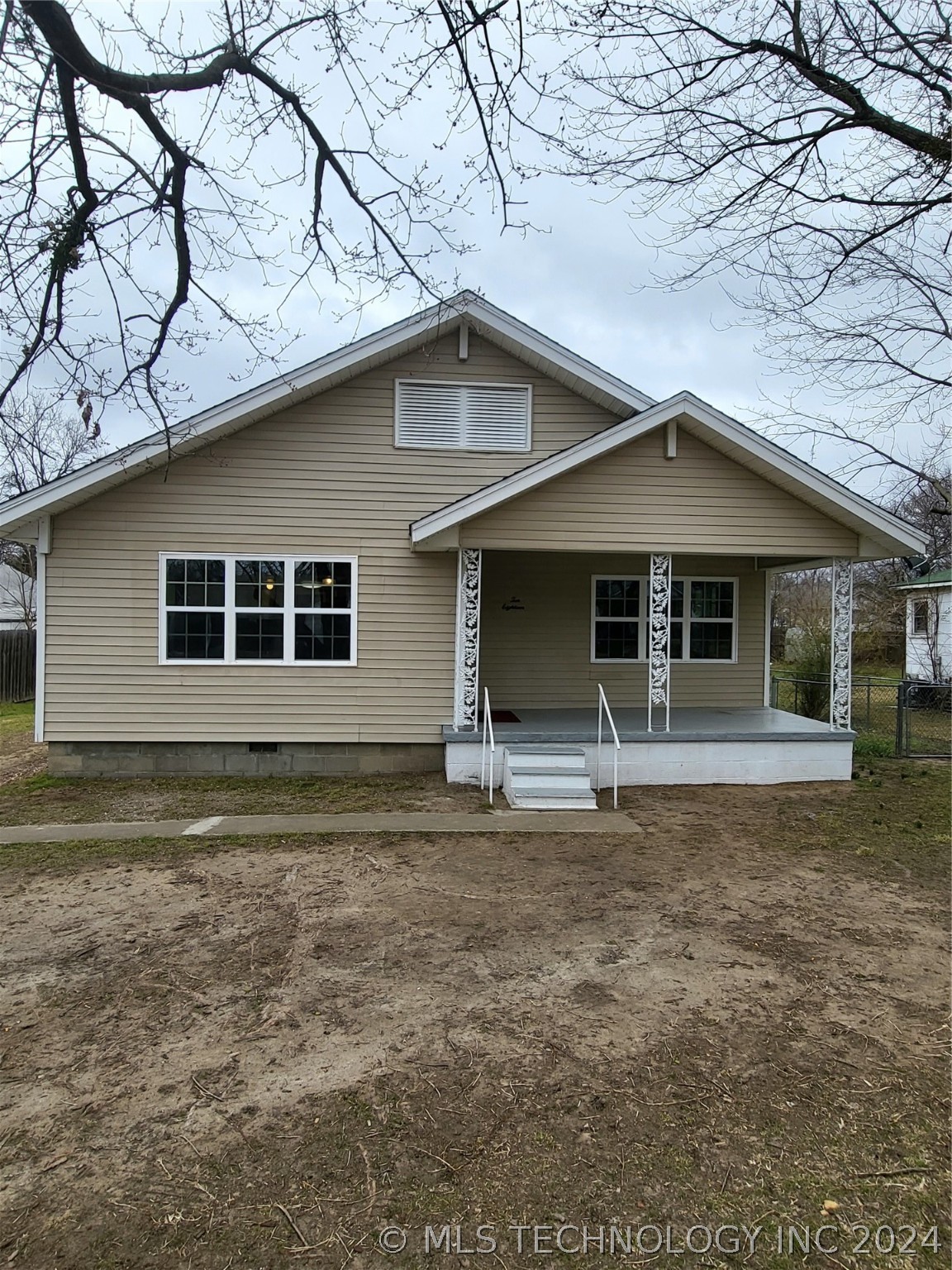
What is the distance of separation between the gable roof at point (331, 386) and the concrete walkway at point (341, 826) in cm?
403

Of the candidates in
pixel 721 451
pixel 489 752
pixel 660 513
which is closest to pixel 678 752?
pixel 489 752

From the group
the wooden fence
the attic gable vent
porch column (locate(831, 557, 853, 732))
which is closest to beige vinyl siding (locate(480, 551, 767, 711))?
the attic gable vent

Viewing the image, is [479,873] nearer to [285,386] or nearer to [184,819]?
[184,819]

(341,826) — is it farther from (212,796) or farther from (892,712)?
(892,712)

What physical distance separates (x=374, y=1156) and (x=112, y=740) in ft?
27.7

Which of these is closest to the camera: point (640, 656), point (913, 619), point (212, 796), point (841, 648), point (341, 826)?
point (341, 826)

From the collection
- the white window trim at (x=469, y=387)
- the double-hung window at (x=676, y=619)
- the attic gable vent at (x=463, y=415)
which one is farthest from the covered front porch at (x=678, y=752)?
the attic gable vent at (x=463, y=415)

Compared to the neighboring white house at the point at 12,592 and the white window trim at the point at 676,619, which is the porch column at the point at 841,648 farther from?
the neighboring white house at the point at 12,592

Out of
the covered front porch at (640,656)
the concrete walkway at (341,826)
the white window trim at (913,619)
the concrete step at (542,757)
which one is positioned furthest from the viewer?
the white window trim at (913,619)

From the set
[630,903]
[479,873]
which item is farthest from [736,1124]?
[479,873]

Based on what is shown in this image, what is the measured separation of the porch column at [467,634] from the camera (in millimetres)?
9375

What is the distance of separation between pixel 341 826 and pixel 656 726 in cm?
462

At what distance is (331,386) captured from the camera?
10008 mm

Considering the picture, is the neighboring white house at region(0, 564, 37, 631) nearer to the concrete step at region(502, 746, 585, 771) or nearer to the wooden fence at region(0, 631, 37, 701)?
the wooden fence at region(0, 631, 37, 701)
